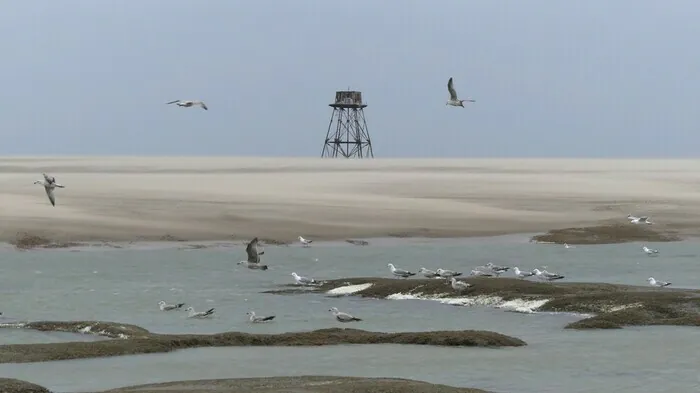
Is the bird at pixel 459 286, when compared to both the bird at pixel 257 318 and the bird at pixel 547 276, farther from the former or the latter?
the bird at pixel 257 318

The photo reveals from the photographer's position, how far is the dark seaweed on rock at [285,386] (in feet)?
54.2

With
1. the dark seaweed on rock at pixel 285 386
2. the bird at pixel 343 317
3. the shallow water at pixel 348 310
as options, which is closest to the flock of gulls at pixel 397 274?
the bird at pixel 343 317

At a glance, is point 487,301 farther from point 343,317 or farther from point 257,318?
point 257,318

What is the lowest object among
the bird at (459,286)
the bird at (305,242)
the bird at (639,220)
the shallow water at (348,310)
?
the shallow water at (348,310)

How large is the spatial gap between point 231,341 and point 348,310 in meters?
5.31

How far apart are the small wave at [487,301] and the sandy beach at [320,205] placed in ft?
48.1

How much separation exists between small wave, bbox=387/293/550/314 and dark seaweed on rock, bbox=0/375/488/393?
30.0 ft

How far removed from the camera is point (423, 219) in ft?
159

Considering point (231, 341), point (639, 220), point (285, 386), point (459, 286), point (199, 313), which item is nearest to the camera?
point (285, 386)

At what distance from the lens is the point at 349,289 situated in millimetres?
30078

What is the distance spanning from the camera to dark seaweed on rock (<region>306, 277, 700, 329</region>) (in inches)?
935

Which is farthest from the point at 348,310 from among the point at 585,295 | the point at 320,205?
the point at 320,205

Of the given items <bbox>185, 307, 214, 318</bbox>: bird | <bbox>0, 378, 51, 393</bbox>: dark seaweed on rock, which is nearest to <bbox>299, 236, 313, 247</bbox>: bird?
<bbox>185, 307, 214, 318</bbox>: bird

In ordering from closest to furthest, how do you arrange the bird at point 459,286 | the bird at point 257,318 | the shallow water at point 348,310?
the shallow water at point 348,310 < the bird at point 257,318 < the bird at point 459,286
